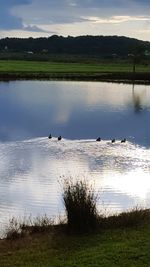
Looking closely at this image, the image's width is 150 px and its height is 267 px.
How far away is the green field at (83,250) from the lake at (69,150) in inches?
139

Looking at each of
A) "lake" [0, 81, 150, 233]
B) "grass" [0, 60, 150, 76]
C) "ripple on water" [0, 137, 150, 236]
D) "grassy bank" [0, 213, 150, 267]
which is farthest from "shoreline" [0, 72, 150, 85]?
"grassy bank" [0, 213, 150, 267]

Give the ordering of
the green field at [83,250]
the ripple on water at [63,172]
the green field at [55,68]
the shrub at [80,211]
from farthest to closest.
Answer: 1. the green field at [55,68]
2. the ripple on water at [63,172]
3. the shrub at [80,211]
4. the green field at [83,250]

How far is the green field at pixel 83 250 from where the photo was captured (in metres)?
8.29

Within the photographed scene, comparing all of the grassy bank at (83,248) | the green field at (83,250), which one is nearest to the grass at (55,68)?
the grassy bank at (83,248)

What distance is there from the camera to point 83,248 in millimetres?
9133

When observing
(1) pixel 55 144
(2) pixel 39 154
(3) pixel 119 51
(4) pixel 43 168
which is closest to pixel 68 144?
(1) pixel 55 144

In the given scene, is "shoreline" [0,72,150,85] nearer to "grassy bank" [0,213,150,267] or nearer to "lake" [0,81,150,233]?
"lake" [0,81,150,233]

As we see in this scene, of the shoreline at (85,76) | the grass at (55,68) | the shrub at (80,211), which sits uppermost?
the grass at (55,68)

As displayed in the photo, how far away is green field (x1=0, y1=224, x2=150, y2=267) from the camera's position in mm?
8289

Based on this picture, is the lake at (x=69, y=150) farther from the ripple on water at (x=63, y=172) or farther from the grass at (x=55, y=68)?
the grass at (x=55, y=68)

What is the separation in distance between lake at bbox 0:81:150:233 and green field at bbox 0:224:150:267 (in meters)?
3.54

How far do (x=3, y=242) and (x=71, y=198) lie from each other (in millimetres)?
1755

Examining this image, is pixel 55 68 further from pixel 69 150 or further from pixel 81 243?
pixel 81 243

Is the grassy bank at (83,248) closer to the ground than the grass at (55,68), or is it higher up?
closer to the ground
